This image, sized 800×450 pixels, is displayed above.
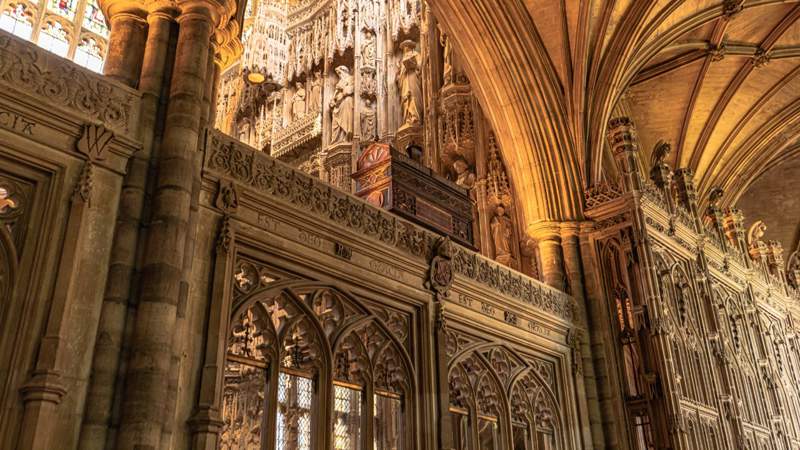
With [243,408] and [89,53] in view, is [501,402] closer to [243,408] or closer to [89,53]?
[243,408]

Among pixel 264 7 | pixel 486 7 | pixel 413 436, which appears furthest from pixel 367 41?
pixel 413 436

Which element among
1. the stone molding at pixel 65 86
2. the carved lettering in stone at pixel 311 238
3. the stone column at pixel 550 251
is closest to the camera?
the stone molding at pixel 65 86

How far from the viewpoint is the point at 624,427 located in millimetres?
11547

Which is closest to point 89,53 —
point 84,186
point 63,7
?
point 63,7

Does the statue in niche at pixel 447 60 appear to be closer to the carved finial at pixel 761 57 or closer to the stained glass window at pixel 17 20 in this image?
the carved finial at pixel 761 57

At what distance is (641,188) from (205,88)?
8675 mm

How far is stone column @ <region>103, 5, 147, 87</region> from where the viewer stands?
748 centimetres

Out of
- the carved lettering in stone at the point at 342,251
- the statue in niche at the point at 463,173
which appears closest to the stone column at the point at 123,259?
the carved lettering in stone at the point at 342,251

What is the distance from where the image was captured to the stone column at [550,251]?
1289 cm

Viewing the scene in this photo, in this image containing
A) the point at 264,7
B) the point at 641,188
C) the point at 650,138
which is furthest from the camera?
the point at 264,7

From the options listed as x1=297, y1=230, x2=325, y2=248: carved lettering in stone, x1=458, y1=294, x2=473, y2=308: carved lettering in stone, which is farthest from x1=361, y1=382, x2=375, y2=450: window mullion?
x1=458, y1=294, x2=473, y2=308: carved lettering in stone

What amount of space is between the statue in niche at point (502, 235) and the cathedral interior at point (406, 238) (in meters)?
0.05

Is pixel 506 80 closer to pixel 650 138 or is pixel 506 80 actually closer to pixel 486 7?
pixel 486 7

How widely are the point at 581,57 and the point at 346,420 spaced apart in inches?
363
